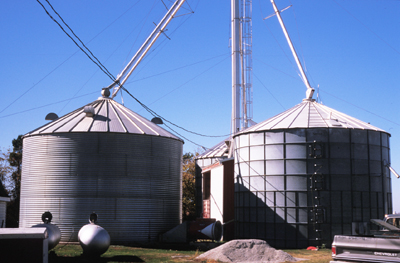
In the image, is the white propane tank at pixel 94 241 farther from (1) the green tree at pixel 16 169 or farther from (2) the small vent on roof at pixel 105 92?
(1) the green tree at pixel 16 169

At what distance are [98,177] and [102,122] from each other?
4.25 meters

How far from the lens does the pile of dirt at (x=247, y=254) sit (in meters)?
21.5

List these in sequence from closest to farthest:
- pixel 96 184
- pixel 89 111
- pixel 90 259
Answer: pixel 90 259
pixel 96 184
pixel 89 111

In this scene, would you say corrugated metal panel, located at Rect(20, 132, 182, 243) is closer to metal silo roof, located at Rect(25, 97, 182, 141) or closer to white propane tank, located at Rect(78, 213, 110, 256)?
metal silo roof, located at Rect(25, 97, 182, 141)

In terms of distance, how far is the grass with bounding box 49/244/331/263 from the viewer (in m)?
21.4

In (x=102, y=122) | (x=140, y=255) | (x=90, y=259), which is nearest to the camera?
(x=90, y=259)

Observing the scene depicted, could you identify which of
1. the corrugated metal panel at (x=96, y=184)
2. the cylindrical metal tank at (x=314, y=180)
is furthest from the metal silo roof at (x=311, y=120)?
the corrugated metal panel at (x=96, y=184)

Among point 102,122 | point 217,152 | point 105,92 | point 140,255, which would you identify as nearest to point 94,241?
point 140,255

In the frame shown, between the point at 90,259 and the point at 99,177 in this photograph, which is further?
the point at 99,177

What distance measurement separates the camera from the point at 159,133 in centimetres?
3281

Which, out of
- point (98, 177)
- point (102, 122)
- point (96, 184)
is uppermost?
point (102, 122)

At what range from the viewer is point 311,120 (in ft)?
99.3

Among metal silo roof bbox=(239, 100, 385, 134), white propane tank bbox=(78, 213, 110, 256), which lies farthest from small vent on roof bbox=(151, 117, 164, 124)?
white propane tank bbox=(78, 213, 110, 256)

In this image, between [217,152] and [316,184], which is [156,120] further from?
[316,184]
